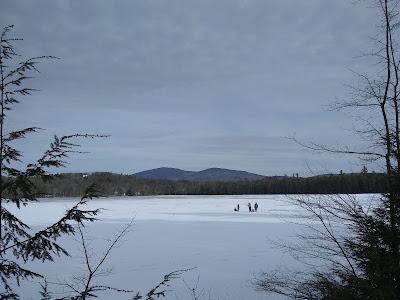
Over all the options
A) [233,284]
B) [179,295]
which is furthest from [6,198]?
[233,284]

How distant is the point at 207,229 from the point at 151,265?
390 inches

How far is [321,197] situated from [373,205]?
3.23ft

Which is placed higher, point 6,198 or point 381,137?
point 381,137

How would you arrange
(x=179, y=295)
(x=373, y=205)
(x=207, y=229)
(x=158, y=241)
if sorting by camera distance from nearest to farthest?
(x=373, y=205) → (x=179, y=295) → (x=158, y=241) → (x=207, y=229)

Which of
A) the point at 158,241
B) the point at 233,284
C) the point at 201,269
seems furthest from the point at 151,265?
the point at 158,241

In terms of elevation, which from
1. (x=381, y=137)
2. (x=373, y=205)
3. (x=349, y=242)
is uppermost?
(x=381, y=137)

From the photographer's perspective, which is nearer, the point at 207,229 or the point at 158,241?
the point at 158,241

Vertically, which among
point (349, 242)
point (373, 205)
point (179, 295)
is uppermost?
point (373, 205)

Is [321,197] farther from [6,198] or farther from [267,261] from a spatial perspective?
[267,261]

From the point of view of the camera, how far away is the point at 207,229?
2316cm

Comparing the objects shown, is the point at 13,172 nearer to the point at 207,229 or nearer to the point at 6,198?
the point at 6,198

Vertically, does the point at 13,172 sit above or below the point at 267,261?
above

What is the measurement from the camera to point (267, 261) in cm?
1362

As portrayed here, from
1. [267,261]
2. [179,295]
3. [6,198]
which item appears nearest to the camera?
[6,198]
